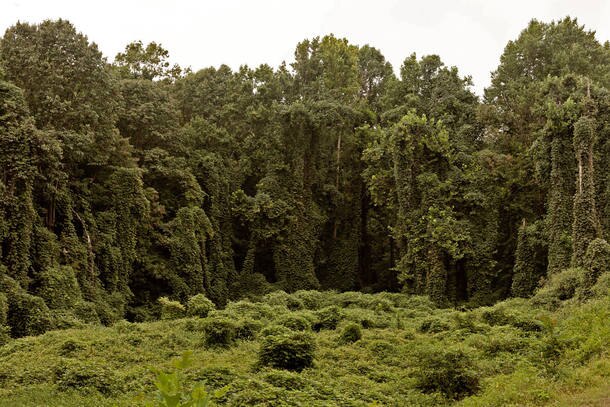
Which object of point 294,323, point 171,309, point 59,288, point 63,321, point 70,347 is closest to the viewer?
point 70,347

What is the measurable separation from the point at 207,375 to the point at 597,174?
17.6 metres

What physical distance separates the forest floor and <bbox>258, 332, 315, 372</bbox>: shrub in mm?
29

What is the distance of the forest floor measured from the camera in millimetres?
9586

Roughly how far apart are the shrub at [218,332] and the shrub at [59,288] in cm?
595

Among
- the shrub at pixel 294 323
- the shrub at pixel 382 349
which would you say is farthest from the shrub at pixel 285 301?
the shrub at pixel 382 349

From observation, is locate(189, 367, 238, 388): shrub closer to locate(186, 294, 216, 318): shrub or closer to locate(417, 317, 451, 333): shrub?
locate(417, 317, 451, 333): shrub

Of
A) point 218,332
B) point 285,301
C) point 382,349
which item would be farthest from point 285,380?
point 285,301

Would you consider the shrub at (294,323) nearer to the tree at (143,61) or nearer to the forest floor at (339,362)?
the forest floor at (339,362)

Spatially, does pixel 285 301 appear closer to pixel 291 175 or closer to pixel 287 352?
pixel 291 175

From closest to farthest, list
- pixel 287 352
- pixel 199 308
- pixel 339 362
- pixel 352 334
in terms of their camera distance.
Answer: pixel 287 352
pixel 339 362
pixel 352 334
pixel 199 308

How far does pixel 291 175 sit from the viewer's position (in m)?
30.7

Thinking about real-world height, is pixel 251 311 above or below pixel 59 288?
below

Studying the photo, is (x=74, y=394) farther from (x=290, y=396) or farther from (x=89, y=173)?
(x=89, y=173)

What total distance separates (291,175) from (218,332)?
53.9 feet
